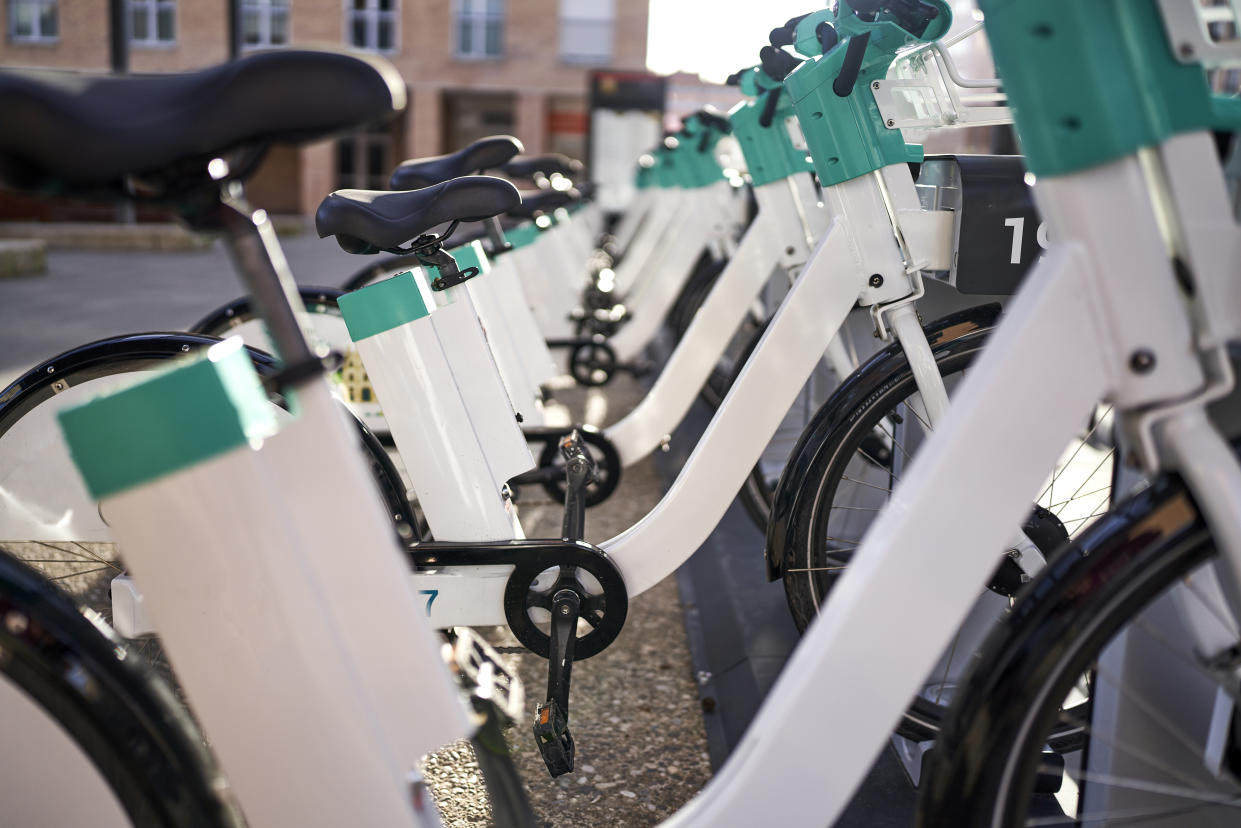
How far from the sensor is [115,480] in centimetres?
100

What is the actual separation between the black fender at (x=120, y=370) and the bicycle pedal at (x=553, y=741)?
479mm

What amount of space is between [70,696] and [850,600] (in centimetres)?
80

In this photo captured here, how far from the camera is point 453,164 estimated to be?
9.04 ft

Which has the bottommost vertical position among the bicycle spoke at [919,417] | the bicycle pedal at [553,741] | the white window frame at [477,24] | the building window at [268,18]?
the bicycle pedal at [553,741]

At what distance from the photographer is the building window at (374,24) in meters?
26.7

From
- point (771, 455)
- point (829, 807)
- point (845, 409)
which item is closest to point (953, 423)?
point (829, 807)

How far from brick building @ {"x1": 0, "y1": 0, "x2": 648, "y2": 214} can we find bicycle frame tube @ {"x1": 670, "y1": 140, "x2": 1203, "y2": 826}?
1063 inches

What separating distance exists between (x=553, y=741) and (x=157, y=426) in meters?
0.96

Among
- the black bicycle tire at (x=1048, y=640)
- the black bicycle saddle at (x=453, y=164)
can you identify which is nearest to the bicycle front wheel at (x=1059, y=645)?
the black bicycle tire at (x=1048, y=640)

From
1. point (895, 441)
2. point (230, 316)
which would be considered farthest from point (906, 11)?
point (230, 316)

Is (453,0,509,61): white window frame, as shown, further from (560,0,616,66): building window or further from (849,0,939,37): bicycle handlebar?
(849,0,939,37): bicycle handlebar

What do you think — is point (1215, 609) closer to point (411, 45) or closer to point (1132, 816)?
point (1132, 816)

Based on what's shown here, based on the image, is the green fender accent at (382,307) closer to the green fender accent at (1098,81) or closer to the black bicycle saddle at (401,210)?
the black bicycle saddle at (401,210)

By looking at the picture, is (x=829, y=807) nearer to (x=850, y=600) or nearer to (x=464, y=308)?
(x=850, y=600)
